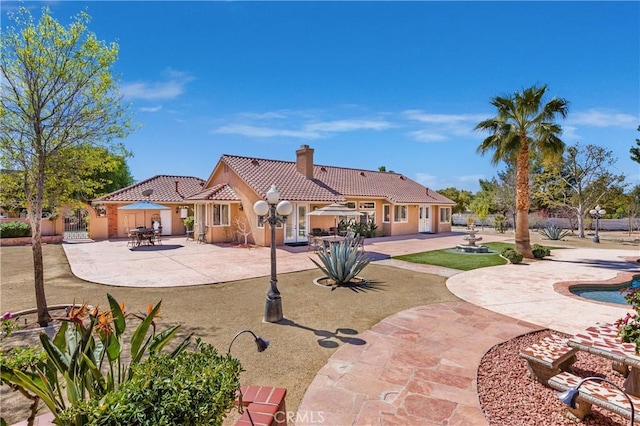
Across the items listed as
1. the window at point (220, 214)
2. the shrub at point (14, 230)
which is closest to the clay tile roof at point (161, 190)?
the shrub at point (14, 230)

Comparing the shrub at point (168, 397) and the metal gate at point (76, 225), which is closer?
the shrub at point (168, 397)

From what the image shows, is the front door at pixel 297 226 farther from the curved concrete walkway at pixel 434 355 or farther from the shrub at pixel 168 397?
the shrub at pixel 168 397

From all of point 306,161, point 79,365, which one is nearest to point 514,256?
point 306,161

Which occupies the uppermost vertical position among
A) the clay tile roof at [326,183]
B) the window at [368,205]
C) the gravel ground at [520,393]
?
the clay tile roof at [326,183]

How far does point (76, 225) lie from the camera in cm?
2681

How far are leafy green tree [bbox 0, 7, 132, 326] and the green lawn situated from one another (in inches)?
536

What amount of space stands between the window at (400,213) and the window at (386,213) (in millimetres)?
556

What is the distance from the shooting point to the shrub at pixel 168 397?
202 cm

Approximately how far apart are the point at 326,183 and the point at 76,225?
2128cm

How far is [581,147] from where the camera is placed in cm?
3073

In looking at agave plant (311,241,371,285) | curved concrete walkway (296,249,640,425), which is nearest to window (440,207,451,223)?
curved concrete walkway (296,249,640,425)

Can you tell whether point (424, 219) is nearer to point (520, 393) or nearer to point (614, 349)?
point (614, 349)

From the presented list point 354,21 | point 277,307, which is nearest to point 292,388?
point 277,307

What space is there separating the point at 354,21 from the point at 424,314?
34.5 feet
